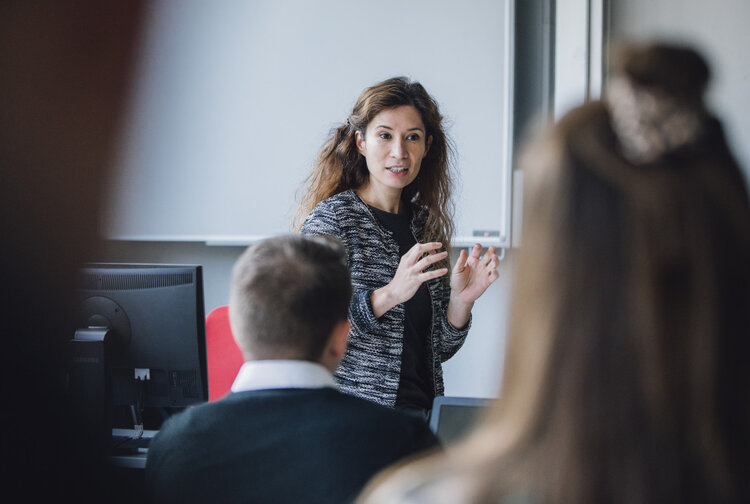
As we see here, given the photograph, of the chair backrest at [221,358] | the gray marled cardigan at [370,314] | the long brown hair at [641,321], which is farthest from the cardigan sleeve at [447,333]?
the long brown hair at [641,321]

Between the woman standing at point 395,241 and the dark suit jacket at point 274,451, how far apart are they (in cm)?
66

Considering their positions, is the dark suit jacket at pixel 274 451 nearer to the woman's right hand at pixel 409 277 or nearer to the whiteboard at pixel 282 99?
the woman's right hand at pixel 409 277

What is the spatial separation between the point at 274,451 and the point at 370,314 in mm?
757

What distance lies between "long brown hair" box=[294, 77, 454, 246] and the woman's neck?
0.07 meters

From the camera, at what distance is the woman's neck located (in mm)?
1959

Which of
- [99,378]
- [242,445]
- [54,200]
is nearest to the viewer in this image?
[54,200]

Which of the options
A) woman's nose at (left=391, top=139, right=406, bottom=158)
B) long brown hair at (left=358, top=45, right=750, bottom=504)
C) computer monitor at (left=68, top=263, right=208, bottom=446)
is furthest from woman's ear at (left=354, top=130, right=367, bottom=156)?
long brown hair at (left=358, top=45, right=750, bottom=504)

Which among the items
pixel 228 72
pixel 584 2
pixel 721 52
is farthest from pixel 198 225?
pixel 721 52

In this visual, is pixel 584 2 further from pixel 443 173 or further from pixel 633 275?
pixel 633 275

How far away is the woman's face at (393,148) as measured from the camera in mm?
1924

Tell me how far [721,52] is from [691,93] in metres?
1.90

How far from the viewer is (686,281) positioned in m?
0.53

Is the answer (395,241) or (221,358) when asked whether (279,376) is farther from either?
(221,358)

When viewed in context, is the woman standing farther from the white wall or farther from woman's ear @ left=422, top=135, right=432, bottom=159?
the white wall
